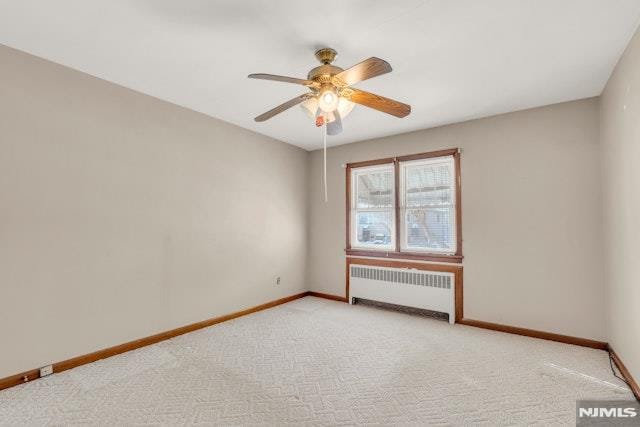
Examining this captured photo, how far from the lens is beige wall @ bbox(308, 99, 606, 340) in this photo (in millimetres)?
3203

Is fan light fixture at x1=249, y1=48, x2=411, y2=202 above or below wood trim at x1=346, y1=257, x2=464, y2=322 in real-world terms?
above

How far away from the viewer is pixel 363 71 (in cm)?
194

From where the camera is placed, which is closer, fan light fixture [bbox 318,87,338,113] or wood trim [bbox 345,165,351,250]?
fan light fixture [bbox 318,87,338,113]

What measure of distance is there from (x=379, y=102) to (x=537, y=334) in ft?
9.99

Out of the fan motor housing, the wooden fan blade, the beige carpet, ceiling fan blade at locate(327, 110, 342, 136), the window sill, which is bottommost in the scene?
the beige carpet

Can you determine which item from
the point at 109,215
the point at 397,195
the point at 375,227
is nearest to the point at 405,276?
the point at 375,227

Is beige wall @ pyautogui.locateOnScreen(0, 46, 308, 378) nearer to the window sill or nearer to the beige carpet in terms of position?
the beige carpet

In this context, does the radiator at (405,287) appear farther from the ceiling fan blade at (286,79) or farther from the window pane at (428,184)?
the ceiling fan blade at (286,79)

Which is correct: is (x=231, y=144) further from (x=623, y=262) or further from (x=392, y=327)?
(x=623, y=262)

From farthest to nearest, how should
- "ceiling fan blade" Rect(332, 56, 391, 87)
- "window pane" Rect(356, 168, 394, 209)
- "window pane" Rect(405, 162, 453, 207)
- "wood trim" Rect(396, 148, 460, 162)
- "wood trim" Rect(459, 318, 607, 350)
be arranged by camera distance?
1. "window pane" Rect(356, 168, 394, 209)
2. "window pane" Rect(405, 162, 453, 207)
3. "wood trim" Rect(396, 148, 460, 162)
4. "wood trim" Rect(459, 318, 607, 350)
5. "ceiling fan blade" Rect(332, 56, 391, 87)

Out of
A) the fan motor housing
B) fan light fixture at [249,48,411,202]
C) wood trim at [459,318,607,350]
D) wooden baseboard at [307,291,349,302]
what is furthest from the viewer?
wooden baseboard at [307,291,349,302]

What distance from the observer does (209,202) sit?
383 cm

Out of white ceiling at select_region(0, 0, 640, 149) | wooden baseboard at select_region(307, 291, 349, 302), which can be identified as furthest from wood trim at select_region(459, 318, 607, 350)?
white ceiling at select_region(0, 0, 640, 149)

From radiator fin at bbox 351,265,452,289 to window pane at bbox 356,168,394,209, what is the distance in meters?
0.96
